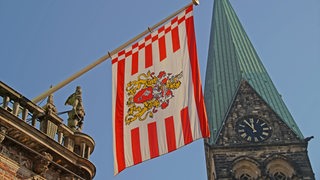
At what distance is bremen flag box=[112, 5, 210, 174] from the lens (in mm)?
10914

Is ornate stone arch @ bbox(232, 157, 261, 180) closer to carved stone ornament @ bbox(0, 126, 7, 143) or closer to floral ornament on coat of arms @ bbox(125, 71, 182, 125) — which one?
floral ornament on coat of arms @ bbox(125, 71, 182, 125)

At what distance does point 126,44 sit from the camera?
1208 centimetres

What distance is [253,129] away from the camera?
49.5 m

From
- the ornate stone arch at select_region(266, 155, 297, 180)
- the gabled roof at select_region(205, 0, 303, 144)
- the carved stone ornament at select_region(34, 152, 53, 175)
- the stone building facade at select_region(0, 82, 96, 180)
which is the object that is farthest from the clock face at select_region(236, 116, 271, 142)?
the carved stone ornament at select_region(34, 152, 53, 175)

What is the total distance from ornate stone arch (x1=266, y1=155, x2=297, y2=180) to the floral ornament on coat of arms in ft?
116

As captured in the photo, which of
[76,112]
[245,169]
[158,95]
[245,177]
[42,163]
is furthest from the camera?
[245,169]

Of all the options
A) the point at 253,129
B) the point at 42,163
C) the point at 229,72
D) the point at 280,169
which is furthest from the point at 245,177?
the point at 42,163

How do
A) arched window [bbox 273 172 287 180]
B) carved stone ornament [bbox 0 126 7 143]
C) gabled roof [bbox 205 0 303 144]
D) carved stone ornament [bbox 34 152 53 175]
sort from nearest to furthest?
carved stone ornament [bbox 0 126 7 143], carved stone ornament [bbox 34 152 53 175], arched window [bbox 273 172 287 180], gabled roof [bbox 205 0 303 144]

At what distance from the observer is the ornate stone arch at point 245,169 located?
4578cm

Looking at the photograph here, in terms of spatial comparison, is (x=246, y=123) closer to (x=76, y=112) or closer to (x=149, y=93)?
(x=76, y=112)

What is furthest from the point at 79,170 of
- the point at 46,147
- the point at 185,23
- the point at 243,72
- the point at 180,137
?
the point at 243,72

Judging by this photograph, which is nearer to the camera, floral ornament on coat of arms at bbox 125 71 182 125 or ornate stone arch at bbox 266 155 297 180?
floral ornament on coat of arms at bbox 125 71 182 125

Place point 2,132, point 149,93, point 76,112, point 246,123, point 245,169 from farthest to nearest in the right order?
1. point 246,123
2. point 245,169
3. point 76,112
4. point 149,93
5. point 2,132

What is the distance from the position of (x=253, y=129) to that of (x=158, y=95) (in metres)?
38.9
